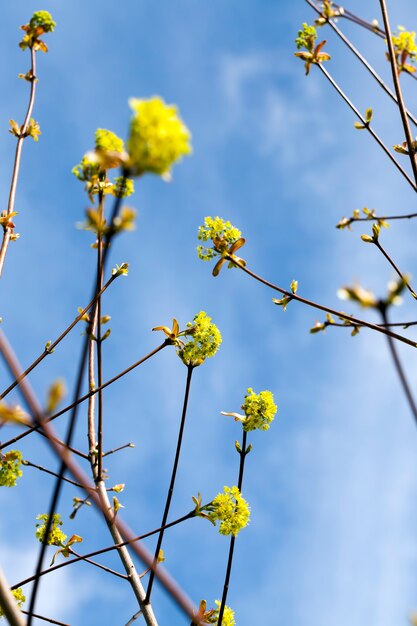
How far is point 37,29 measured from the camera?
4.14m

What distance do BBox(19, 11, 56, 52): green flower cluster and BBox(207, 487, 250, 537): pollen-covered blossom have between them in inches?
142

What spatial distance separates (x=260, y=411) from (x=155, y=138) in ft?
10.9

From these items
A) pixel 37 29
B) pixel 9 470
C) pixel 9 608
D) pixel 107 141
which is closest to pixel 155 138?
pixel 107 141

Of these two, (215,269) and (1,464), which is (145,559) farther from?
(215,269)

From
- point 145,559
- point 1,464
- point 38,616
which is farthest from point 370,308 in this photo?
point 38,616

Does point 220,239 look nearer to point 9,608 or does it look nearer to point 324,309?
point 324,309

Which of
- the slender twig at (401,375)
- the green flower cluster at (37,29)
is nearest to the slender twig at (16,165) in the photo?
the green flower cluster at (37,29)

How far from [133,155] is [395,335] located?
219 centimetres

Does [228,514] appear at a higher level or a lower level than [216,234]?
lower

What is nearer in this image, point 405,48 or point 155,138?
point 155,138

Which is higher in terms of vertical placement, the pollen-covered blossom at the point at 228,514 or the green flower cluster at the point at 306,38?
the green flower cluster at the point at 306,38

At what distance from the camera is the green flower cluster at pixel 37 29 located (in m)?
4.10

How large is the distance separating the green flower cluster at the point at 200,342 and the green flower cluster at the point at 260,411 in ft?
1.89

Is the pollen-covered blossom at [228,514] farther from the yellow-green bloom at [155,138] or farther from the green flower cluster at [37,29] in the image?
the green flower cluster at [37,29]
